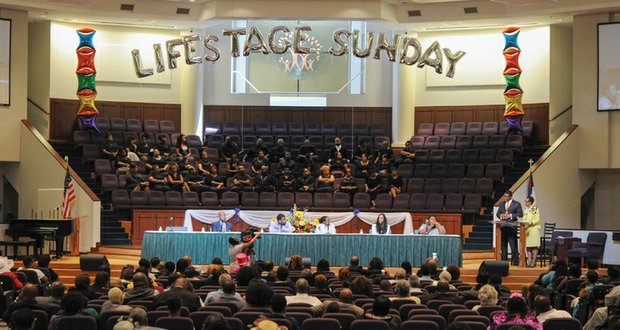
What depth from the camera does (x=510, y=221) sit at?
20359mm

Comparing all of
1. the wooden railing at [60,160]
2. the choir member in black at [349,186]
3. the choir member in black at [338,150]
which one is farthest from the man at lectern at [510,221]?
the wooden railing at [60,160]

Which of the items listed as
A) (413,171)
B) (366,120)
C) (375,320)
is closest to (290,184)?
(413,171)

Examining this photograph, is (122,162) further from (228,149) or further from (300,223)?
(300,223)

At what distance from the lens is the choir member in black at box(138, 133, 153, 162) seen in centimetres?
2627

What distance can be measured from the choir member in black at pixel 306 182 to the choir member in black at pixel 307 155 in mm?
989

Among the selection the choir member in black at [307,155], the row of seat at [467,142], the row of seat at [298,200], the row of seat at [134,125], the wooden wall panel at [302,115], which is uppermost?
→ the wooden wall panel at [302,115]

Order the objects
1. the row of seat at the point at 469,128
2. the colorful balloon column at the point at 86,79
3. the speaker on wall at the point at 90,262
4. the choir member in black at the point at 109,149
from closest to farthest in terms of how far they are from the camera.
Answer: the speaker on wall at the point at 90,262, the choir member in black at the point at 109,149, the colorful balloon column at the point at 86,79, the row of seat at the point at 469,128

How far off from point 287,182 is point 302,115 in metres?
6.20

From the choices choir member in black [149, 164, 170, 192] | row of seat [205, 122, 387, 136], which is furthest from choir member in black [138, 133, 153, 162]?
row of seat [205, 122, 387, 136]

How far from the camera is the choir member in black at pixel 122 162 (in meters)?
25.5

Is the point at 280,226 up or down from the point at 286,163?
down

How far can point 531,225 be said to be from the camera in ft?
67.3

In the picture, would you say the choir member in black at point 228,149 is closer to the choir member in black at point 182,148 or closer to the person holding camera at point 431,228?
the choir member in black at point 182,148

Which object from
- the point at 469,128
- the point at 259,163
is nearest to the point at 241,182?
the point at 259,163
